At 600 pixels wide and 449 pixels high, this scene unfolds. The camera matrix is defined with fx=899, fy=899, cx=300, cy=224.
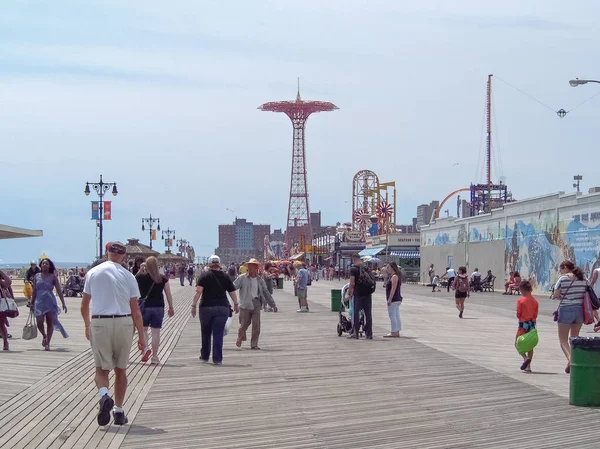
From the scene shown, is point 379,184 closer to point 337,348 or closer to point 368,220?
point 368,220

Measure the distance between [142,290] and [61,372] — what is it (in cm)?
179

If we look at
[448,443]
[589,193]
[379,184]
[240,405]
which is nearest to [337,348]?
[240,405]

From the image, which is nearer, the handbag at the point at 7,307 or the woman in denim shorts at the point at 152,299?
the woman in denim shorts at the point at 152,299

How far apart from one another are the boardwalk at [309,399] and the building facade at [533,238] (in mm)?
23897

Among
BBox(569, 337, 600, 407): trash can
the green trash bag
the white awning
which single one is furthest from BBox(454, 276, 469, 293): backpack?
the white awning

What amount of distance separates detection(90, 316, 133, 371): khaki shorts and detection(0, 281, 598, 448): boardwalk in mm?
644

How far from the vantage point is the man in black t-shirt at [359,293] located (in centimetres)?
1727

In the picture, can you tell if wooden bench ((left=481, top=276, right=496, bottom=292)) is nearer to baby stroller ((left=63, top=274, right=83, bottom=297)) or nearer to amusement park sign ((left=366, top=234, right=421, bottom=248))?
baby stroller ((left=63, top=274, right=83, bottom=297))

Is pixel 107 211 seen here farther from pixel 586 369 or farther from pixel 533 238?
pixel 586 369

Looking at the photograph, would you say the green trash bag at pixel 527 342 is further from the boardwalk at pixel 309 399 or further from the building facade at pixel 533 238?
the building facade at pixel 533 238

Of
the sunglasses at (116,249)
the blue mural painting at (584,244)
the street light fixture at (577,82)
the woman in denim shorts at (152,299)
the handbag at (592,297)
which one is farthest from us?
the blue mural painting at (584,244)

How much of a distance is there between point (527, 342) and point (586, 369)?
9.99 feet

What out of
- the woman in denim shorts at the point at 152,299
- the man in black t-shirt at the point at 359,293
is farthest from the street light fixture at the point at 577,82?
the woman in denim shorts at the point at 152,299

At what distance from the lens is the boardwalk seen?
26.8 ft
